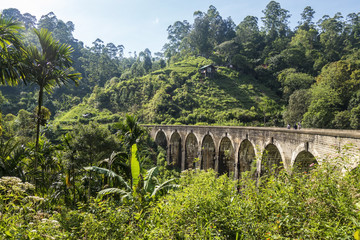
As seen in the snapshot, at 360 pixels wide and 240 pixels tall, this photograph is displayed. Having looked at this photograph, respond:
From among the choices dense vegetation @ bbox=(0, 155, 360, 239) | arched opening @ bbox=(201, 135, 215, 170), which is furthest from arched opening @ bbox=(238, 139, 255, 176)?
dense vegetation @ bbox=(0, 155, 360, 239)

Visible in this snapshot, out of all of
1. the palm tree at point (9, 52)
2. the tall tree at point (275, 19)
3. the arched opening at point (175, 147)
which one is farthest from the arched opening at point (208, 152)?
the tall tree at point (275, 19)

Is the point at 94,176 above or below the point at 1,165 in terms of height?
below

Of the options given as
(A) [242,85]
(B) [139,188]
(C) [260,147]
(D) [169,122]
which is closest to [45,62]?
(B) [139,188]

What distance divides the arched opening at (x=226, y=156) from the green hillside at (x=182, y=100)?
18057 mm

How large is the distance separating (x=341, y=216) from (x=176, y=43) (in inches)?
3980

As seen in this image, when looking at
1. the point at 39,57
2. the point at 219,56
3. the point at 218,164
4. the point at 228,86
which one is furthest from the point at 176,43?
the point at 39,57

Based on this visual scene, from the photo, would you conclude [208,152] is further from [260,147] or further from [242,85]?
[242,85]

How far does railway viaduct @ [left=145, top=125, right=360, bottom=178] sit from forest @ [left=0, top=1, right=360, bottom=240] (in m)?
0.58

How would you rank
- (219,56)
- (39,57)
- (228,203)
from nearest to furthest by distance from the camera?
(228,203) < (39,57) < (219,56)

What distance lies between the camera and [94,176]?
1345 cm

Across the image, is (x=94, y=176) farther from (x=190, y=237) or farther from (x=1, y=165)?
(x=190, y=237)

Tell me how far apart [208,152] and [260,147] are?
30.1ft

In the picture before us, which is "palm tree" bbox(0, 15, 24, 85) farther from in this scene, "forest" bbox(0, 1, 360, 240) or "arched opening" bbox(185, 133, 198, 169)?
"arched opening" bbox(185, 133, 198, 169)

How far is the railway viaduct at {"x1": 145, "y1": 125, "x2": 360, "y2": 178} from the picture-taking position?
7.62 m
